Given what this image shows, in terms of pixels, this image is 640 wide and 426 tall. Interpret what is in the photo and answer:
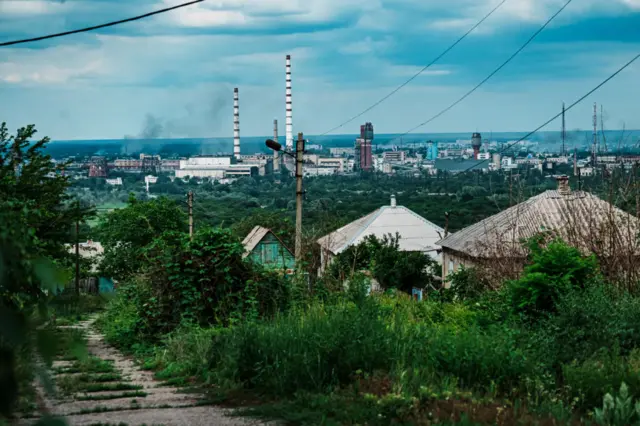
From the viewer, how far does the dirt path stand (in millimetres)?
6742

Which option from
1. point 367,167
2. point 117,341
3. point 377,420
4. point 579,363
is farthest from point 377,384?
point 367,167

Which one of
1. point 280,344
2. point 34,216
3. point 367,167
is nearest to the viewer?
point 34,216

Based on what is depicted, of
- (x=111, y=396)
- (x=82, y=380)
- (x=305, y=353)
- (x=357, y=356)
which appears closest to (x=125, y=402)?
(x=111, y=396)

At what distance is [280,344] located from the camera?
8.17 m

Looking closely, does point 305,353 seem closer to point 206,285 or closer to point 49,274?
point 49,274

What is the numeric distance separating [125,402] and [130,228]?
42280 mm

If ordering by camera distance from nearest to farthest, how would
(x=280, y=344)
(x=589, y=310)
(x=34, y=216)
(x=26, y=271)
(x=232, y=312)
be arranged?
(x=26, y=271) < (x=34, y=216) < (x=280, y=344) < (x=589, y=310) < (x=232, y=312)

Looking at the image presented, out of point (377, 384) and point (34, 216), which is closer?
point (34, 216)

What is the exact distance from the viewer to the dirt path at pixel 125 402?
6742 mm

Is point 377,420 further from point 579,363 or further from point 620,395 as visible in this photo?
point 579,363

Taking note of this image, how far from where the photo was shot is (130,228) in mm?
48906

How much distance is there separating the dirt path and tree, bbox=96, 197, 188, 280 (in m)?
36.0

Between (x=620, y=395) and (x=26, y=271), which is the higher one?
(x=26, y=271)

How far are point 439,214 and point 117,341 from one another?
57.6 metres
